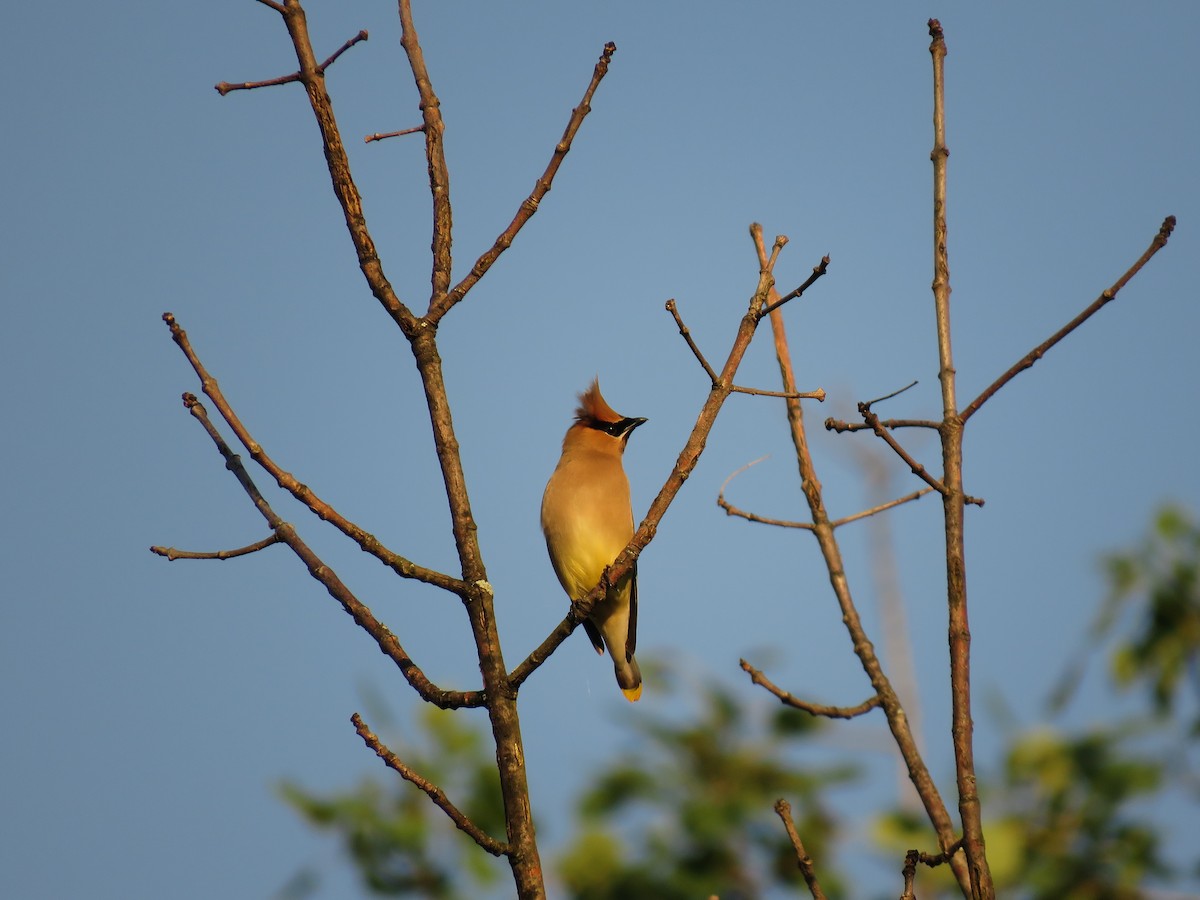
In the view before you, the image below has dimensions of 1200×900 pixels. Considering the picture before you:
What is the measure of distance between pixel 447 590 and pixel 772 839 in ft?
12.8

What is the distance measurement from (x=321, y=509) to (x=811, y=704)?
42.9 inches

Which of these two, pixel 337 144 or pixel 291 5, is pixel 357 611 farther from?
pixel 291 5

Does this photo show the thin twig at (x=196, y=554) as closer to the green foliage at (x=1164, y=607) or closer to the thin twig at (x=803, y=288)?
the thin twig at (x=803, y=288)

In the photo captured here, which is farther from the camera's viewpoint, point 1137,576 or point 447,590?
point 1137,576

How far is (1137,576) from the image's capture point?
6168 mm

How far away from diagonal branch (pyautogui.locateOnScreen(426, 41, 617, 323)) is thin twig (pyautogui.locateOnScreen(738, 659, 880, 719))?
96 centimetres

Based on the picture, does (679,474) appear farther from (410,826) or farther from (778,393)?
(410,826)

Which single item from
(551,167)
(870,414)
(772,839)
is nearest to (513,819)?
(870,414)

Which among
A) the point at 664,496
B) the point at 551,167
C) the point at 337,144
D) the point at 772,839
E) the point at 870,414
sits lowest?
the point at 664,496

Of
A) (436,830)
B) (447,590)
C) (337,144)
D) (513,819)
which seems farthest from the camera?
(436,830)

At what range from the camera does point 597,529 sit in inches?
197

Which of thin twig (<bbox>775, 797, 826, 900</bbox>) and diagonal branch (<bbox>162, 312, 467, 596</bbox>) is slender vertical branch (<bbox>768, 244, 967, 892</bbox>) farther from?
diagonal branch (<bbox>162, 312, 467, 596</bbox>)

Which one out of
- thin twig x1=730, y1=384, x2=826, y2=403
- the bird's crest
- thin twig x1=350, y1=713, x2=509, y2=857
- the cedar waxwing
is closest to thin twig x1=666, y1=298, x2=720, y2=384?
thin twig x1=730, y1=384, x2=826, y2=403

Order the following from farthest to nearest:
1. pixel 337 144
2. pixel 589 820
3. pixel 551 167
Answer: pixel 589 820 < pixel 551 167 < pixel 337 144
